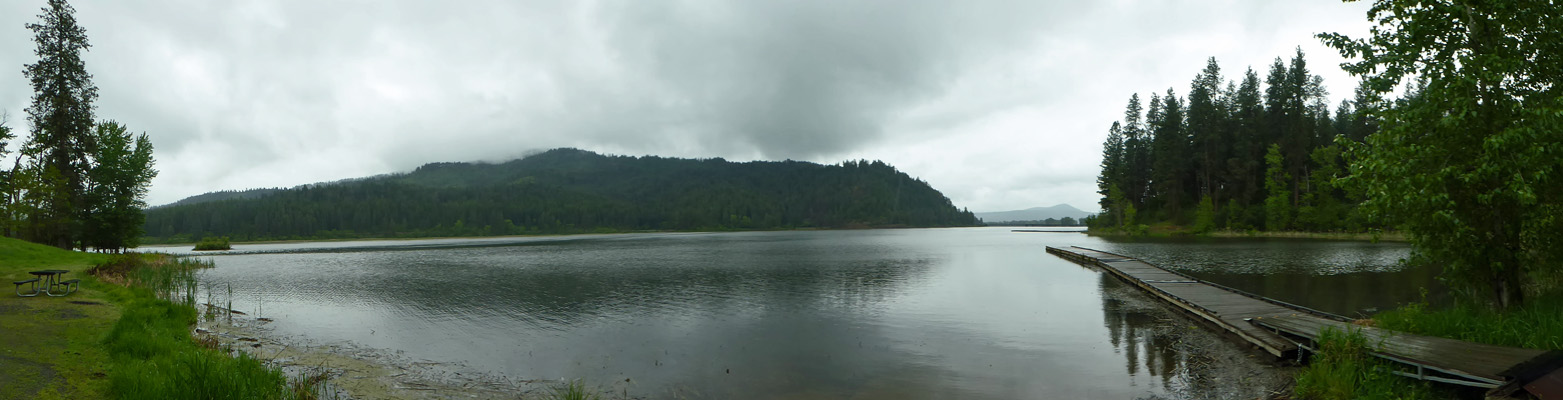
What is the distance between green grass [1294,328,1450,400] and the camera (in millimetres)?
9484

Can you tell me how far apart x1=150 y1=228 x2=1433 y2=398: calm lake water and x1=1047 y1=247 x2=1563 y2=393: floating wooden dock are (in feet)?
2.93

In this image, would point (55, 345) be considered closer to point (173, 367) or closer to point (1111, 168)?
point (173, 367)

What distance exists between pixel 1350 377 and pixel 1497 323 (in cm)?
343

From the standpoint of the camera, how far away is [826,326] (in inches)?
827

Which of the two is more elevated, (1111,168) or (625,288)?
(1111,168)

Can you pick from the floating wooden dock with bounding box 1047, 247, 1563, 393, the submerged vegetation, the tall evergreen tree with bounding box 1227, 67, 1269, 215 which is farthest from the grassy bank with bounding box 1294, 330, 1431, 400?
the tall evergreen tree with bounding box 1227, 67, 1269, 215

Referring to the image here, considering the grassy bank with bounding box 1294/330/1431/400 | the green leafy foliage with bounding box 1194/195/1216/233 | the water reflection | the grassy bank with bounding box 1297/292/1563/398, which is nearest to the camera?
the grassy bank with bounding box 1294/330/1431/400

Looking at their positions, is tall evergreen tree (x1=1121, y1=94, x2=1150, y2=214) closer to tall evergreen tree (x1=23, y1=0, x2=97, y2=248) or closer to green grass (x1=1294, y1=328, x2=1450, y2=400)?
green grass (x1=1294, y1=328, x2=1450, y2=400)

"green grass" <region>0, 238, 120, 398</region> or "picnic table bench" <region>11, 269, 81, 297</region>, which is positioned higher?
"picnic table bench" <region>11, 269, 81, 297</region>

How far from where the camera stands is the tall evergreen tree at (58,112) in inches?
1726

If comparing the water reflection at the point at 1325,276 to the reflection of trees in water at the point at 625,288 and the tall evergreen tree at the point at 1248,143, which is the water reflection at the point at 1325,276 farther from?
the tall evergreen tree at the point at 1248,143

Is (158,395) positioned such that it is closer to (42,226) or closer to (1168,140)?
(42,226)

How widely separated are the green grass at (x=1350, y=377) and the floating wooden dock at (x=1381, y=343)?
0.63ft

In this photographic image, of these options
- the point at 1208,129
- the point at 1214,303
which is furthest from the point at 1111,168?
the point at 1214,303
